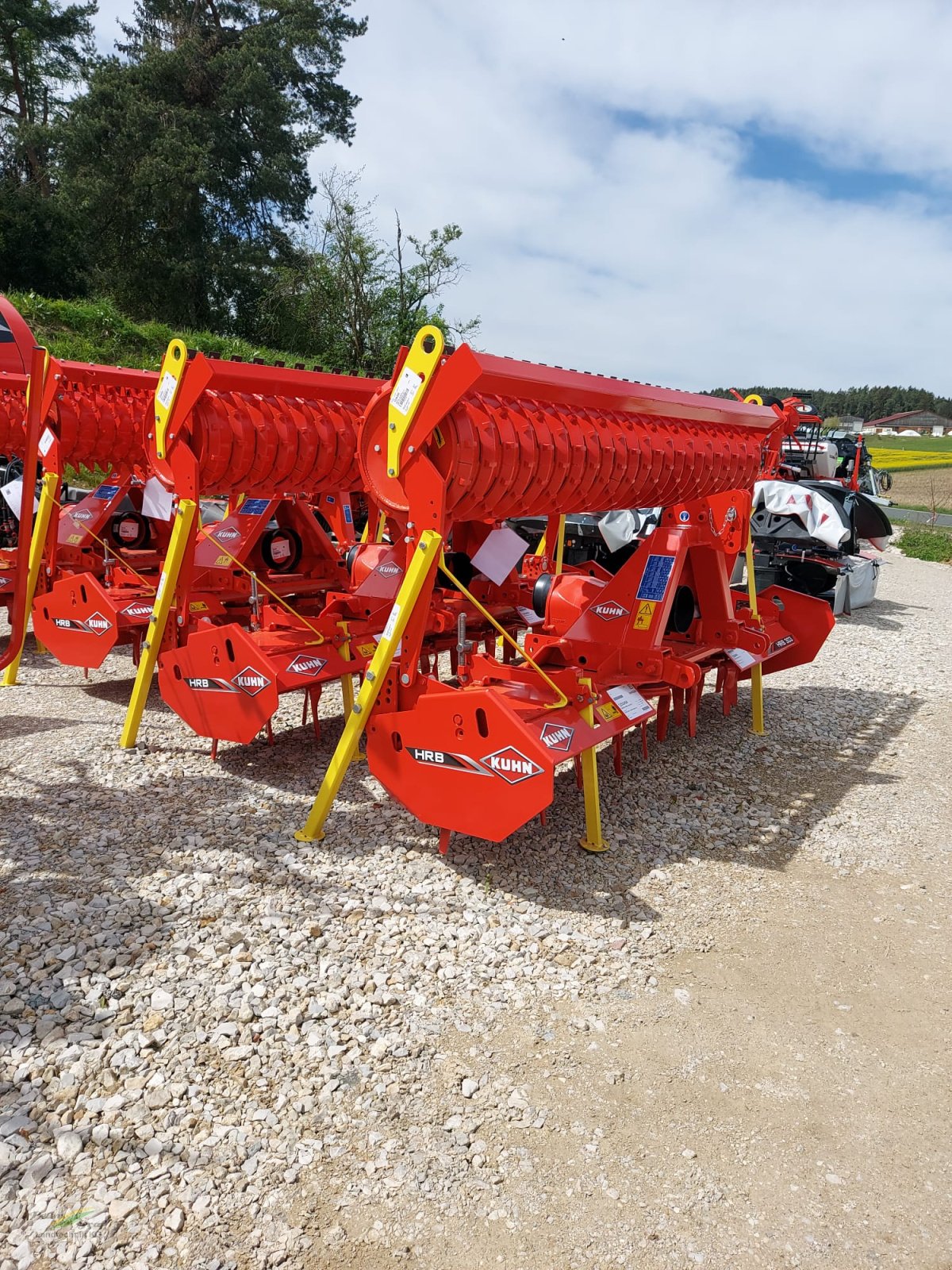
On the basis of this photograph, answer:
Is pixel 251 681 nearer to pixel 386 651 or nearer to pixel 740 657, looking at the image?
pixel 386 651

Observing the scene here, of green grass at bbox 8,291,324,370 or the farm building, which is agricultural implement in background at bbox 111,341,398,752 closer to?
green grass at bbox 8,291,324,370

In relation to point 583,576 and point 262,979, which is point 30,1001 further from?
point 583,576

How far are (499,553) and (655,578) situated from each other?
906mm

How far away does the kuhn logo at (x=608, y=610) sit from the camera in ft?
17.0

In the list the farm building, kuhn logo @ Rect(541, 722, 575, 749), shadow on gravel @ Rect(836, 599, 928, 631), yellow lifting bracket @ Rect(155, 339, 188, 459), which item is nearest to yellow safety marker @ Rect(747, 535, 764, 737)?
kuhn logo @ Rect(541, 722, 575, 749)

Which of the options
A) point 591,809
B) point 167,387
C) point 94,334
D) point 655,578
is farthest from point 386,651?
point 94,334

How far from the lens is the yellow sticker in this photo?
16.5 feet

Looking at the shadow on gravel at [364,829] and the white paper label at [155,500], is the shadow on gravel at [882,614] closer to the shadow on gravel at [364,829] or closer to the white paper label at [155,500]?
the shadow on gravel at [364,829]

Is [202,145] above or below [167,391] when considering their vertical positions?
above

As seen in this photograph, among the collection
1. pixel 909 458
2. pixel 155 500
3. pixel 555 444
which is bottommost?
pixel 155 500

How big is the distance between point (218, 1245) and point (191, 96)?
3241cm

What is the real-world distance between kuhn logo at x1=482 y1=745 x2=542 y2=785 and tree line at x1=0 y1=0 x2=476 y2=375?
77.3ft

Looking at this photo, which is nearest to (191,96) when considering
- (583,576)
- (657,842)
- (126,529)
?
(126,529)

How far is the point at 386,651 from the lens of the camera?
160 inches
